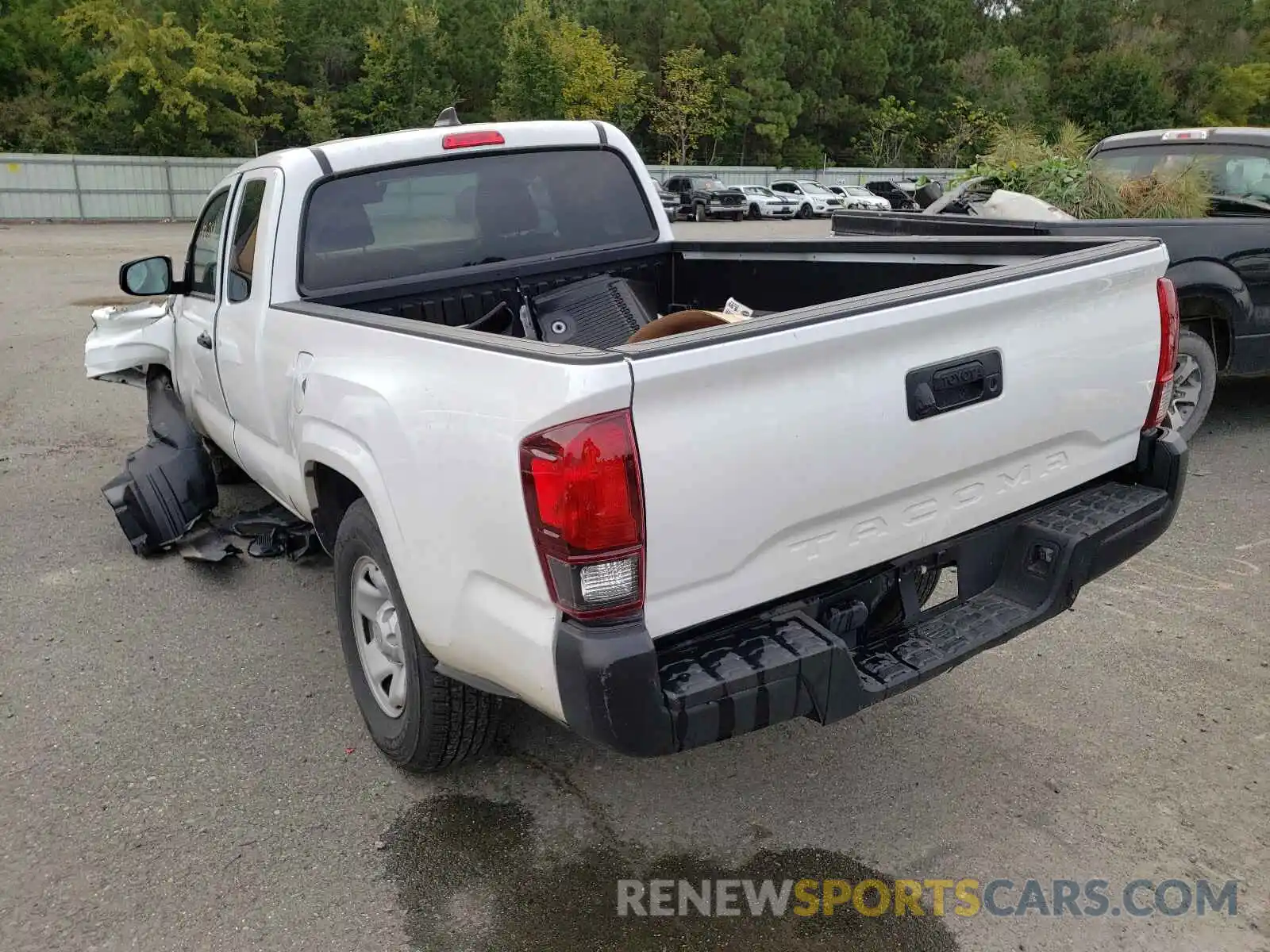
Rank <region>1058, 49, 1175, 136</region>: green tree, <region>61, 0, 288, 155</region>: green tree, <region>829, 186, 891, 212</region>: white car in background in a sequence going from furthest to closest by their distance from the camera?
<region>1058, 49, 1175, 136</region>: green tree < <region>61, 0, 288, 155</region>: green tree < <region>829, 186, 891, 212</region>: white car in background

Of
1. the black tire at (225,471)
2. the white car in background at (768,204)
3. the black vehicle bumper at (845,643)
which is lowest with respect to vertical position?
the white car in background at (768,204)

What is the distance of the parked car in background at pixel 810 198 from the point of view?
132 feet

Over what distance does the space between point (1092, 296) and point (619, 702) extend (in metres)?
1.83

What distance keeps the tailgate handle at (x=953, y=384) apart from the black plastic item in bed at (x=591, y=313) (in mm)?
1935

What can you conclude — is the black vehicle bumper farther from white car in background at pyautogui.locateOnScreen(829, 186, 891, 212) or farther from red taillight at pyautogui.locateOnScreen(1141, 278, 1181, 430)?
white car in background at pyautogui.locateOnScreen(829, 186, 891, 212)

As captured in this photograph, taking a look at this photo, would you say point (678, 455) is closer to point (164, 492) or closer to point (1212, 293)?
point (164, 492)

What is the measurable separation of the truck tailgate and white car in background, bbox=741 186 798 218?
37.5 m

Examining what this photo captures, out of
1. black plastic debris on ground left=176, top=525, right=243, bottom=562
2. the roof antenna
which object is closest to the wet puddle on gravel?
black plastic debris on ground left=176, top=525, right=243, bottom=562

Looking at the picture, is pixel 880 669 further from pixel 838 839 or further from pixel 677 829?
pixel 677 829

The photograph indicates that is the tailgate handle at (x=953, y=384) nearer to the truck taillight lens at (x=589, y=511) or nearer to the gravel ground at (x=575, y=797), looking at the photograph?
the truck taillight lens at (x=589, y=511)

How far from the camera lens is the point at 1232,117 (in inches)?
2486

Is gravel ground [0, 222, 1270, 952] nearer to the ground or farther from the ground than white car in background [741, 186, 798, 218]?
farther from the ground

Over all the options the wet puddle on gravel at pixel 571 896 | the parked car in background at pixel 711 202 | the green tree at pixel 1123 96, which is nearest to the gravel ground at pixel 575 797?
the wet puddle on gravel at pixel 571 896

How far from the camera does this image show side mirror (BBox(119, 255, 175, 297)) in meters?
4.99
